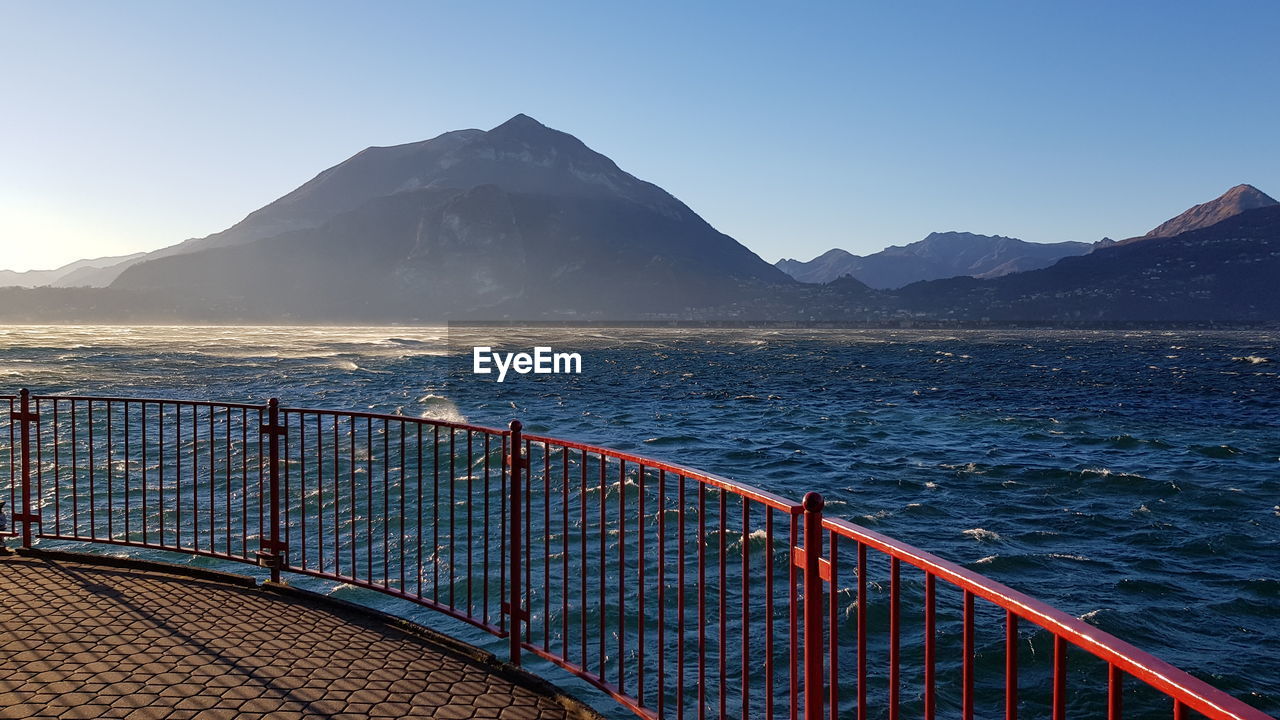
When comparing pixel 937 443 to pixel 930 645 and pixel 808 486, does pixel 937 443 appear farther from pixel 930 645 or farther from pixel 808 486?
pixel 930 645

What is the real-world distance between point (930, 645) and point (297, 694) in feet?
10.4

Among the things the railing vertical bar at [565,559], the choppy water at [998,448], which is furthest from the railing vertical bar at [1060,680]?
the choppy water at [998,448]

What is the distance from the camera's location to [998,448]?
95.0 feet

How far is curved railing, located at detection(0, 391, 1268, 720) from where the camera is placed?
3.04 metres

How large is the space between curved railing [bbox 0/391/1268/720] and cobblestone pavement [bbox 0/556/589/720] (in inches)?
15.5

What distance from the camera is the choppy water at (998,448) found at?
13.1m

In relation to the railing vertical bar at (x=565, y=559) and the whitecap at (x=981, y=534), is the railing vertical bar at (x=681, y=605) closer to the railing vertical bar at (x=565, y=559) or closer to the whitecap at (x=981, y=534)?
the railing vertical bar at (x=565, y=559)

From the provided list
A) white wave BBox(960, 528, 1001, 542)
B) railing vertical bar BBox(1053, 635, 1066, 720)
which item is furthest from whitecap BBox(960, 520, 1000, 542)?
railing vertical bar BBox(1053, 635, 1066, 720)

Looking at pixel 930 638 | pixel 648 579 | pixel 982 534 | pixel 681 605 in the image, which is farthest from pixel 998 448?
pixel 930 638

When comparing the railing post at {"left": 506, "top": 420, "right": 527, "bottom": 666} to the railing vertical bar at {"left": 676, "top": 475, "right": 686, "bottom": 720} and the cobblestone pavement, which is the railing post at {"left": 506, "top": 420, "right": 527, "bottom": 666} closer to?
the cobblestone pavement

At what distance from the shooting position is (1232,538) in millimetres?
16812

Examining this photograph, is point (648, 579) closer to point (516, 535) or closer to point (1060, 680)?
point (516, 535)

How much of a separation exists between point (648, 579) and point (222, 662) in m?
8.25

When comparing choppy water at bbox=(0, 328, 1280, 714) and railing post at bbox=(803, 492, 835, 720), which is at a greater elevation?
railing post at bbox=(803, 492, 835, 720)
